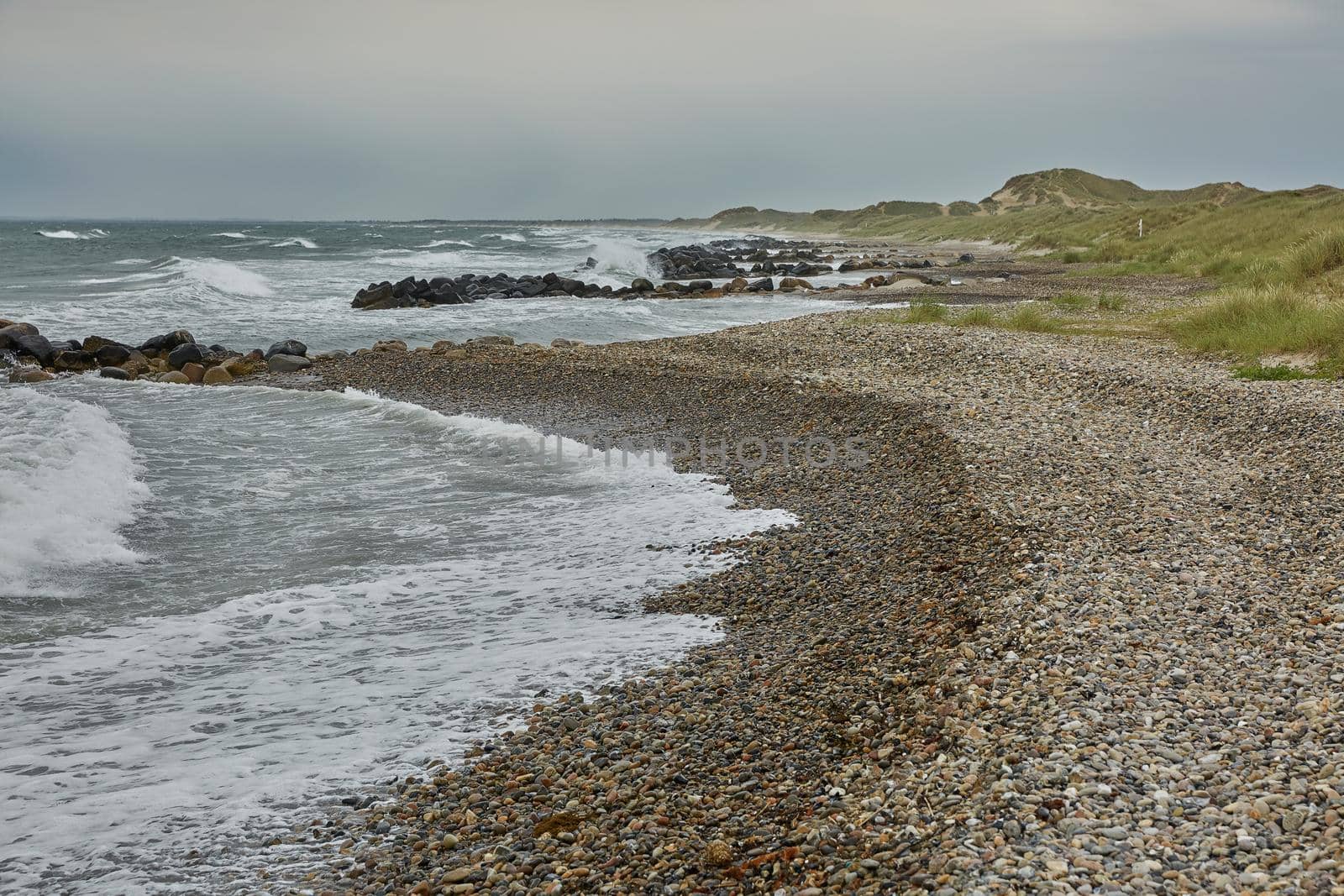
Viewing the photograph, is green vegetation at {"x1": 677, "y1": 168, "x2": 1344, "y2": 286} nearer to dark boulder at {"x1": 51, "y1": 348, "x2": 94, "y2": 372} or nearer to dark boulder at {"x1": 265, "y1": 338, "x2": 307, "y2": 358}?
dark boulder at {"x1": 265, "y1": 338, "x2": 307, "y2": 358}

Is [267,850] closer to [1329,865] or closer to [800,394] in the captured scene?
[1329,865]

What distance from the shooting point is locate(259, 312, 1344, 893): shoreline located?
3459 mm

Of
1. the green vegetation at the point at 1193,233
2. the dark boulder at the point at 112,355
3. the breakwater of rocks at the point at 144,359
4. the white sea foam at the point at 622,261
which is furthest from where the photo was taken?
the white sea foam at the point at 622,261

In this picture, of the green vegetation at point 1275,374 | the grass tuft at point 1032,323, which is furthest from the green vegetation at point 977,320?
the green vegetation at point 1275,374

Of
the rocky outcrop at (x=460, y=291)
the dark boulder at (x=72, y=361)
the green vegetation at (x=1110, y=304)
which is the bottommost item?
the dark boulder at (x=72, y=361)

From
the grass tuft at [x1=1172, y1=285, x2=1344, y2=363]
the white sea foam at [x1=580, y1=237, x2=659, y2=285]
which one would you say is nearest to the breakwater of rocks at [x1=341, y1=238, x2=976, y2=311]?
the white sea foam at [x1=580, y1=237, x2=659, y2=285]

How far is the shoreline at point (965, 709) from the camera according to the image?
346cm

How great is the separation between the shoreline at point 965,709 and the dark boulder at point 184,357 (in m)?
14.0

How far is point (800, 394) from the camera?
41.0 ft

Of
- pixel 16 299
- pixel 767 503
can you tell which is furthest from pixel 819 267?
pixel 767 503

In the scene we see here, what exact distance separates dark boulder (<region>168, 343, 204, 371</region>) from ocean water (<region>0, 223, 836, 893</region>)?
12.8 feet

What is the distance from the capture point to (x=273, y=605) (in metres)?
6.69

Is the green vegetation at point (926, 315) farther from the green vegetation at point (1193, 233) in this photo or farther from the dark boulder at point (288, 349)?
the dark boulder at point (288, 349)

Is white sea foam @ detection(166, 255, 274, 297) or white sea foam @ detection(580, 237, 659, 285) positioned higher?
white sea foam @ detection(580, 237, 659, 285)
